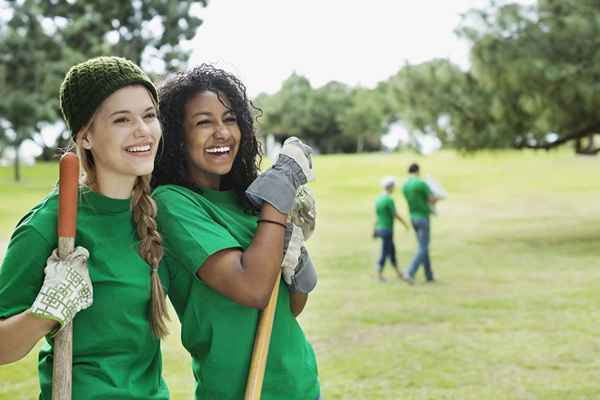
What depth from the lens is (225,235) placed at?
2033 mm

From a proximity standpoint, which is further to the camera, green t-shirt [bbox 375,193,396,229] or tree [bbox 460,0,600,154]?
tree [bbox 460,0,600,154]

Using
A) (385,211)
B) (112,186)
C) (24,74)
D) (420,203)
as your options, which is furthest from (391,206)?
(24,74)

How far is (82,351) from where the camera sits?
6.31 feet

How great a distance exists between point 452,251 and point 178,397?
11.6 m

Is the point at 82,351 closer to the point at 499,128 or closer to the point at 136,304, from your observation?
the point at 136,304

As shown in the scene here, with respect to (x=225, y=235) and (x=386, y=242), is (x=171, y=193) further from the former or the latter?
(x=386, y=242)

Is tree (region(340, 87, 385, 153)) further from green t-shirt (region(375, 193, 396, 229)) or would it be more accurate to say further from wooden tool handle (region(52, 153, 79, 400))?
wooden tool handle (region(52, 153, 79, 400))

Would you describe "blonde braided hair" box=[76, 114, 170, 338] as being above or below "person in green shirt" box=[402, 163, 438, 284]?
above

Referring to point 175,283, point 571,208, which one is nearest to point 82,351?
point 175,283

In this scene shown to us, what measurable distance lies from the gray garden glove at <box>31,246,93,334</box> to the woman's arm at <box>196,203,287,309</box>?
1.00 ft

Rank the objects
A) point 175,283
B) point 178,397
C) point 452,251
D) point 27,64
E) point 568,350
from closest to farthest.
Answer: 1. point 175,283
2. point 178,397
3. point 568,350
4. point 452,251
5. point 27,64

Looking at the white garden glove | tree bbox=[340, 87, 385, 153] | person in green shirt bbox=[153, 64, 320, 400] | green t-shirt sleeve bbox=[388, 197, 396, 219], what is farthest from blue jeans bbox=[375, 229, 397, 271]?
tree bbox=[340, 87, 385, 153]

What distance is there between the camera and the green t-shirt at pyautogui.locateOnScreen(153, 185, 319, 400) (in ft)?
6.65

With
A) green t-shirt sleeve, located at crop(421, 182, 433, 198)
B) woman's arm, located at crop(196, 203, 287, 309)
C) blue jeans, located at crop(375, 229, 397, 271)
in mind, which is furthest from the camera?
blue jeans, located at crop(375, 229, 397, 271)
